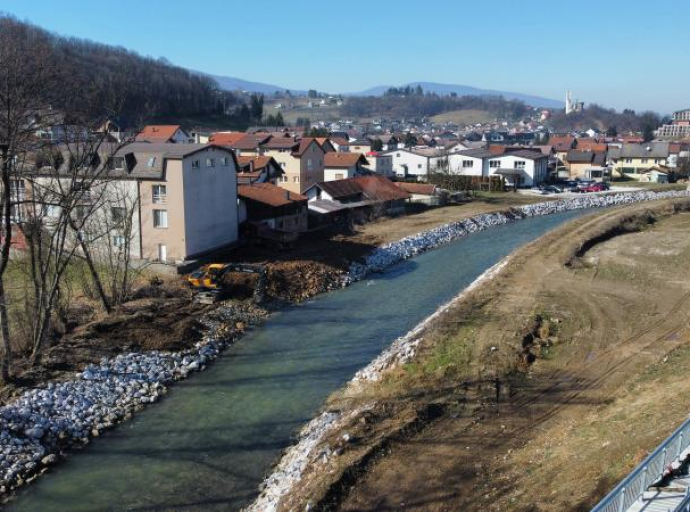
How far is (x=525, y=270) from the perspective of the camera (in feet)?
74.5

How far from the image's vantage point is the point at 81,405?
12.2 metres

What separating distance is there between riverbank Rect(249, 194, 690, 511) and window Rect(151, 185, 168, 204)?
10.3 metres

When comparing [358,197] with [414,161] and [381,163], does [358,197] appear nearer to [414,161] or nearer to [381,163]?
[381,163]

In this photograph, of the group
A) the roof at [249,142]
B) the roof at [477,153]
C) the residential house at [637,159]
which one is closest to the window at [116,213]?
the roof at [249,142]

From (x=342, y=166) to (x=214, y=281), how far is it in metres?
25.0

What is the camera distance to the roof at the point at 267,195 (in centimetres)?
2697

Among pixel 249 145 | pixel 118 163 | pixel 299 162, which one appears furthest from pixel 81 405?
pixel 249 145

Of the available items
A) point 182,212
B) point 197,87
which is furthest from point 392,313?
point 197,87

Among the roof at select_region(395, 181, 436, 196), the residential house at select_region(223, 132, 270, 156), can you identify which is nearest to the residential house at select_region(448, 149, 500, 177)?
the roof at select_region(395, 181, 436, 196)

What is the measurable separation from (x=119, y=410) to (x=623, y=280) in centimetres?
1665

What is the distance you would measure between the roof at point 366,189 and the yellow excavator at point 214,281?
14200 mm

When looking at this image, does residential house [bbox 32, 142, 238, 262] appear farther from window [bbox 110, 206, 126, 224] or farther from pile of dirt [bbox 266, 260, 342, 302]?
pile of dirt [bbox 266, 260, 342, 302]

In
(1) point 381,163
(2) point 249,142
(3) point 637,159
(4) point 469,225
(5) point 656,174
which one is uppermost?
(2) point 249,142

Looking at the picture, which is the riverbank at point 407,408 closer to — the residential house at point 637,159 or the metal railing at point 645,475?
the metal railing at point 645,475
